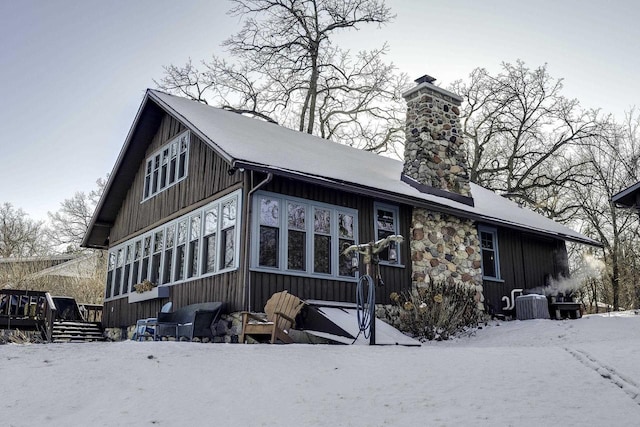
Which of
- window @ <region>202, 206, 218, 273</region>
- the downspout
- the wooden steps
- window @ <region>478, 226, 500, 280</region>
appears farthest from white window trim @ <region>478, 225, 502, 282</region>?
the wooden steps

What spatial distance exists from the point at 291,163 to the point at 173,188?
A: 400 cm

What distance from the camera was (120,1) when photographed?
12.3 m

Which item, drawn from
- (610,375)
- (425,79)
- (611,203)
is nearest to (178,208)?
(425,79)

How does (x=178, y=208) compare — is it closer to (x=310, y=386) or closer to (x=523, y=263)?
(x=310, y=386)

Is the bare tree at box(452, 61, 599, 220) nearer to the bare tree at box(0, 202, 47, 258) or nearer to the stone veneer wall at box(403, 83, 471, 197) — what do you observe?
the stone veneer wall at box(403, 83, 471, 197)

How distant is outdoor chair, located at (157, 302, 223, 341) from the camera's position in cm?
1027

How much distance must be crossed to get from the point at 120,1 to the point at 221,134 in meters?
3.82

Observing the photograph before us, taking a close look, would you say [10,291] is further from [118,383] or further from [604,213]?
[604,213]

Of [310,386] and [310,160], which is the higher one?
[310,160]

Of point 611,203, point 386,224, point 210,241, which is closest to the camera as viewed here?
point 210,241

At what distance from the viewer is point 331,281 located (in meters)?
11.4

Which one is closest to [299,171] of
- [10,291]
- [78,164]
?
[10,291]

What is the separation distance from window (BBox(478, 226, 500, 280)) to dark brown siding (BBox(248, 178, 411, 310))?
2.88m

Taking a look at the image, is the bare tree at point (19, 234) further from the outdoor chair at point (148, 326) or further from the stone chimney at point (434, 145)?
the stone chimney at point (434, 145)
